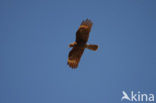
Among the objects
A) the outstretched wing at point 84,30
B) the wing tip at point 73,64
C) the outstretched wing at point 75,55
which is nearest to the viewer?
the outstretched wing at point 84,30

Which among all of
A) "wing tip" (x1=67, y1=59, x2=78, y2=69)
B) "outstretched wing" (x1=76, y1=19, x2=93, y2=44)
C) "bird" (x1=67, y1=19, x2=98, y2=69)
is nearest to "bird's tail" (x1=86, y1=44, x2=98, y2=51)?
"bird" (x1=67, y1=19, x2=98, y2=69)

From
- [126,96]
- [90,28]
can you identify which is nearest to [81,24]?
[90,28]

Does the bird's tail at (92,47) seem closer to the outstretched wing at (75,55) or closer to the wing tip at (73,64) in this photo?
the outstretched wing at (75,55)

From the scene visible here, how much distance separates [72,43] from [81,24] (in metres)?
1.14

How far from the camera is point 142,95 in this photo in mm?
25703

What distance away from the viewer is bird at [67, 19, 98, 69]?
1630 centimetres

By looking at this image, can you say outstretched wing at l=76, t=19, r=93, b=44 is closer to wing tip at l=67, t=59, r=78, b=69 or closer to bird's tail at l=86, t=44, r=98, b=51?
bird's tail at l=86, t=44, r=98, b=51

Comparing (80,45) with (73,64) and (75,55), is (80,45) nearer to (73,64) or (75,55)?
(75,55)

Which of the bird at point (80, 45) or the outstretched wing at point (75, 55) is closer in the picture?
the bird at point (80, 45)

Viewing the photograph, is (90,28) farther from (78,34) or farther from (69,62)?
(69,62)

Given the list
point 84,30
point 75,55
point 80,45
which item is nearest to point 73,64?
point 75,55

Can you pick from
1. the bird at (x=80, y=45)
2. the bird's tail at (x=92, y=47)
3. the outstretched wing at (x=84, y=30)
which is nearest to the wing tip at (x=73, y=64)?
the bird at (x=80, y=45)

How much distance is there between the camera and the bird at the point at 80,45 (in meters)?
16.3

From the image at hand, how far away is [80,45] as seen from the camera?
55.2ft
